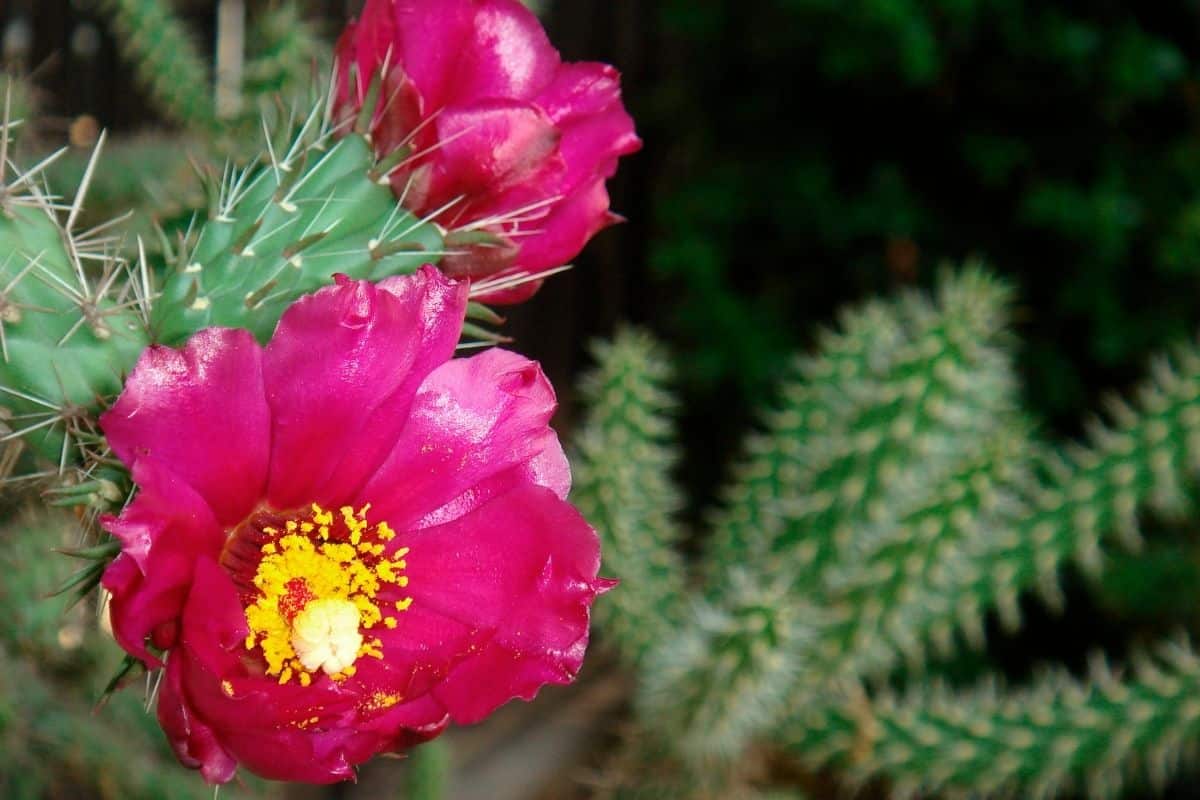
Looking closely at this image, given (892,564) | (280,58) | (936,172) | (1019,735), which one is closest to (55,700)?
(280,58)

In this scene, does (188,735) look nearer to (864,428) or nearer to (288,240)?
(288,240)

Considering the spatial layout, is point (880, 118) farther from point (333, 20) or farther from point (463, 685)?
point (463, 685)

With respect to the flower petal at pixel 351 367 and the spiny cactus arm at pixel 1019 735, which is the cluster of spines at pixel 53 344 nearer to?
the flower petal at pixel 351 367

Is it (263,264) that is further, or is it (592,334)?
(592,334)

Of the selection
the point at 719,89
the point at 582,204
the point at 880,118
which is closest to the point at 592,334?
the point at 719,89

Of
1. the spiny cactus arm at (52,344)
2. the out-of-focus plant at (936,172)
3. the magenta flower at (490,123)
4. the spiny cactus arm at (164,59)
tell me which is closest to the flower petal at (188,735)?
the spiny cactus arm at (52,344)
